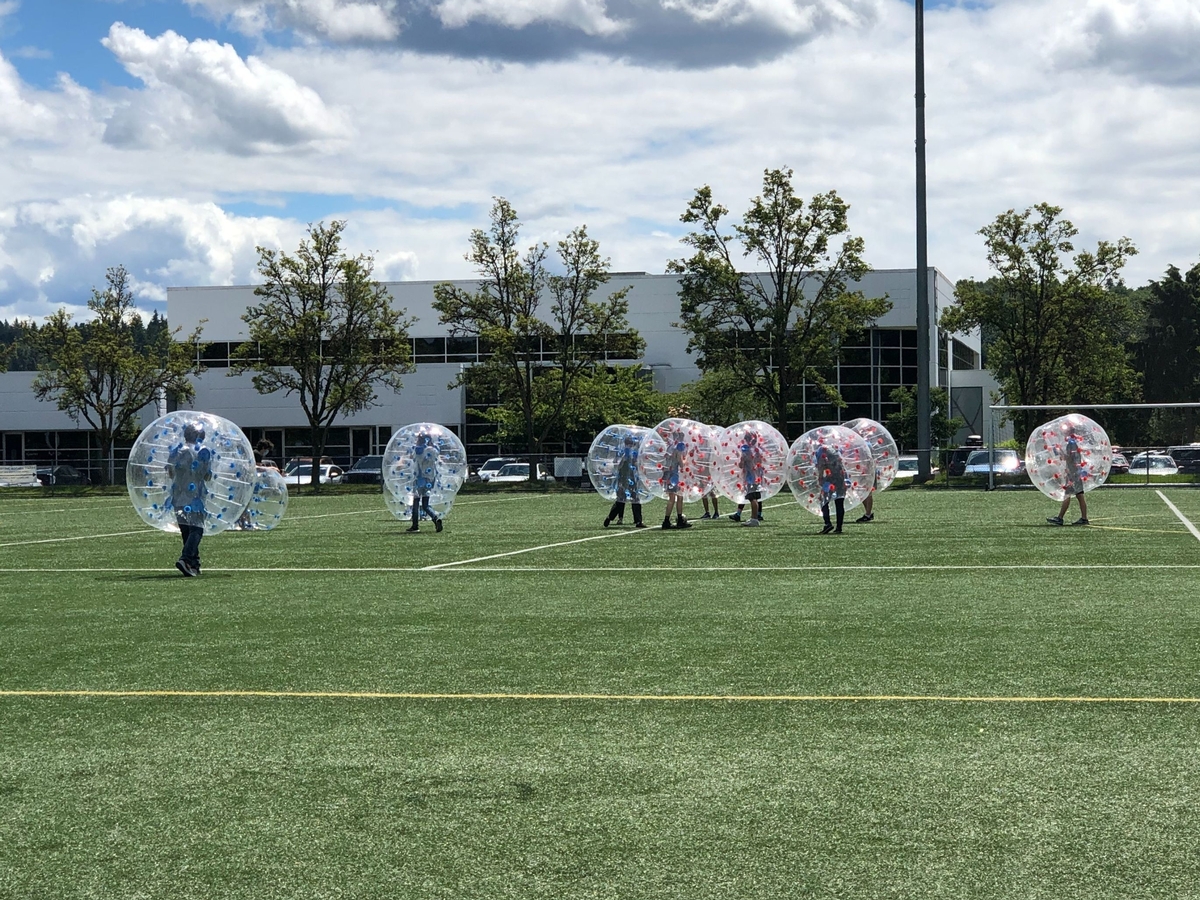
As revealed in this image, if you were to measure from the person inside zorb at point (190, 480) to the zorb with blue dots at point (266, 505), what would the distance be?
7.68m

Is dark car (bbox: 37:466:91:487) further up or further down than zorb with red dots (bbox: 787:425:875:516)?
further down

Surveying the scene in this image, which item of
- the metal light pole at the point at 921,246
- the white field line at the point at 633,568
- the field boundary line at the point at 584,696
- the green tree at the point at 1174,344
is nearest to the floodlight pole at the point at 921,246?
the metal light pole at the point at 921,246

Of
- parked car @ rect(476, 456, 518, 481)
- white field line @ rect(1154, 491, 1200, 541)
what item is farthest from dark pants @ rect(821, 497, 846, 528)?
parked car @ rect(476, 456, 518, 481)

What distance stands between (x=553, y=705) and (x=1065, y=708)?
2.59 meters

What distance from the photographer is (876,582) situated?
1338cm

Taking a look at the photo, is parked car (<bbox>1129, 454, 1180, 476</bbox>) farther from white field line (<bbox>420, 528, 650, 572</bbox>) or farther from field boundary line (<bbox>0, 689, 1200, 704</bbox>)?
field boundary line (<bbox>0, 689, 1200, 704</bbox>)

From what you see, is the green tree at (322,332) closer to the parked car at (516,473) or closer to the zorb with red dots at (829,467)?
the parked car at (516,473)

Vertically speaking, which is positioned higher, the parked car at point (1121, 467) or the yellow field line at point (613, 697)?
the parked car at point (1121, 467)

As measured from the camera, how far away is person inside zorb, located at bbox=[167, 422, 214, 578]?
1471 cm

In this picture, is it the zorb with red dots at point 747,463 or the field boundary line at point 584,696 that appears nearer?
the field boundary line at point 584,696

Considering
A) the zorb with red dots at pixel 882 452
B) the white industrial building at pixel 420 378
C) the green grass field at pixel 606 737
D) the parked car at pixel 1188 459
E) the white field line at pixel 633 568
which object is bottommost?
the white field line at pixel 633 568

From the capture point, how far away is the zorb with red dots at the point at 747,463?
2306 cm

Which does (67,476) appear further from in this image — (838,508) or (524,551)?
(524,551)

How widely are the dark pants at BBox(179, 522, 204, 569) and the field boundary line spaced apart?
6.83 m
